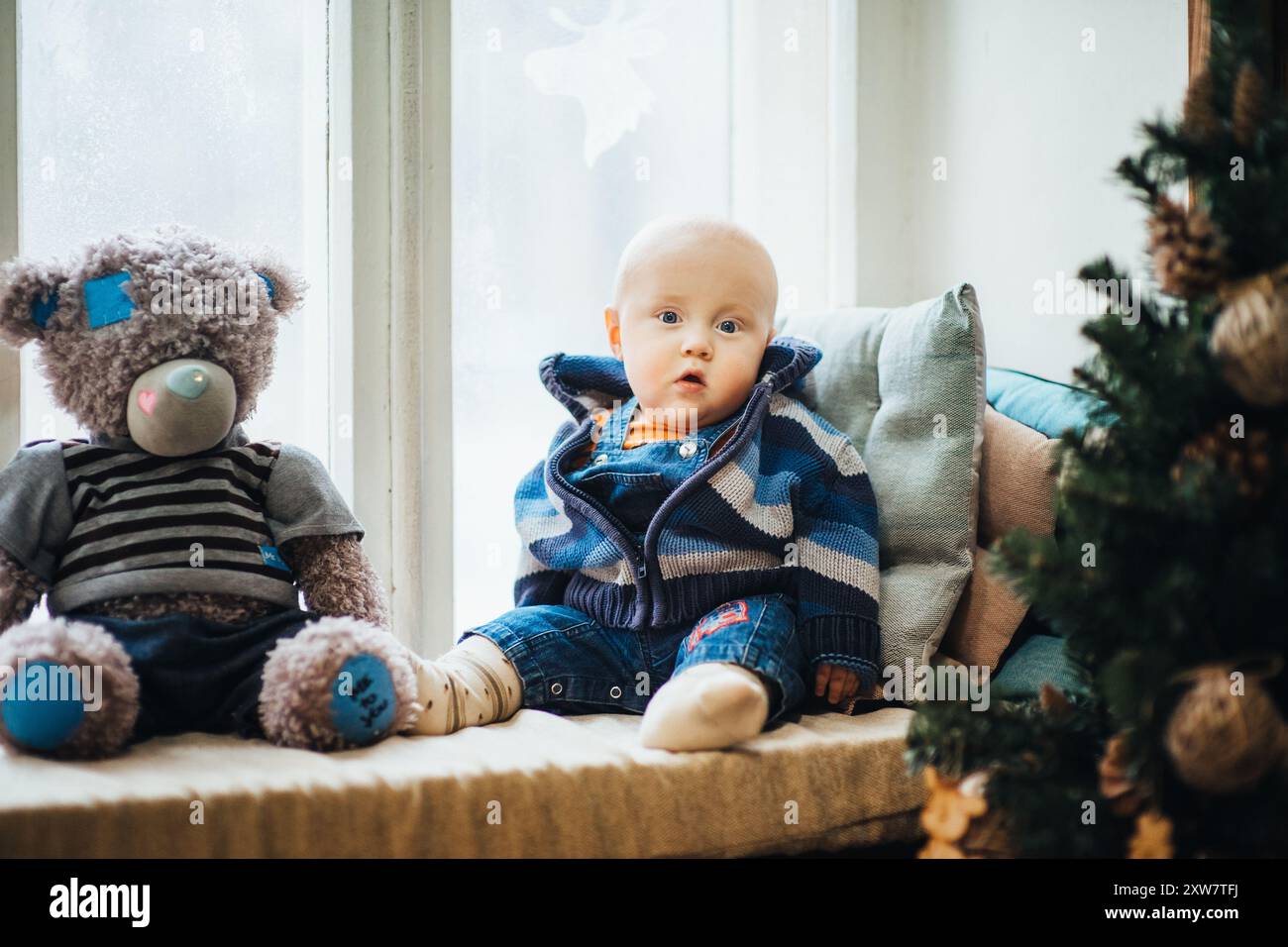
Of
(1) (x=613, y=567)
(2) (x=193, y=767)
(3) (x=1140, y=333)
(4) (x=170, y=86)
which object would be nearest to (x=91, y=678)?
(2) (x=193, y=767)

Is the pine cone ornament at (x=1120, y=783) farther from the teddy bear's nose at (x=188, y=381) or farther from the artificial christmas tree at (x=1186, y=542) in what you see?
the teddy bear's nose at (x=188, y=381)

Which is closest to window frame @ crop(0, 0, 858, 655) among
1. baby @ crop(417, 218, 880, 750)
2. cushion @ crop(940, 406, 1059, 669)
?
baby @ crop(417, 218, 880, 750)

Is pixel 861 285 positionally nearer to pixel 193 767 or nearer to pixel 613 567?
pixel 613 567

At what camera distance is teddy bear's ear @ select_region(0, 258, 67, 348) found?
49.3 inches

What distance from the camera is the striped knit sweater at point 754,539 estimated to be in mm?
1353

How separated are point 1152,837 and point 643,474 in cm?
74

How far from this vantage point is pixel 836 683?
133 centimetres

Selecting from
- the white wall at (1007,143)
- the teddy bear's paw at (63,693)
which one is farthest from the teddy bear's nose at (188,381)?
the white wall at (1007,143)

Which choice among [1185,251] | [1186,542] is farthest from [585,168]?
[1186,542]

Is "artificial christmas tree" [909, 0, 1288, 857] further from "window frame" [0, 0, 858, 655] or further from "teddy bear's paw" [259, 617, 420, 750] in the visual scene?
"window frame" [0, 0, 858, 655]

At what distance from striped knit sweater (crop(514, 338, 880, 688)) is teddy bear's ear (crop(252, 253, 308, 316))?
0.40 metres

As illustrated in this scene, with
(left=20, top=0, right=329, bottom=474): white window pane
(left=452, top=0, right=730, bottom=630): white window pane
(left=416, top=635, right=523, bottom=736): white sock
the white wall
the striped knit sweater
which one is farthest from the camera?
(left=452, top=0, right=730, bottom=630): white window pane

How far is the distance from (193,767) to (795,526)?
0.77 metres

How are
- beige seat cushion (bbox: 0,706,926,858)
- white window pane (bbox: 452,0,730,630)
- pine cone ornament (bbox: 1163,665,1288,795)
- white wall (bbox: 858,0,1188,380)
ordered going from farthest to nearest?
white window pane (bbox: 452,0,730,630) < white wall (bbox: 858,0,1188,380) < beige seat cushion (bbox: 0,706,926,858) < pine cone ornament (bbox: 1163,665,1288,795)
